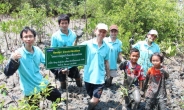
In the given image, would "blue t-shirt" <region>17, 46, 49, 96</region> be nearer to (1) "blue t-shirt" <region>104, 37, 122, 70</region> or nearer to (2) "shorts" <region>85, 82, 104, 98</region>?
(2) "shorts" <region>85, 82, 104, 98</region>

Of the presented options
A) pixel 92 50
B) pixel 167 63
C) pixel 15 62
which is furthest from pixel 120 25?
pixel 15 62

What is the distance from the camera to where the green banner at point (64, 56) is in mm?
3420

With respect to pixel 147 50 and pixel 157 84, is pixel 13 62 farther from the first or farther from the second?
pixel 147 50

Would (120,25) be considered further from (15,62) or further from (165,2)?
(15,62)

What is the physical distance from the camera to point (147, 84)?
450cm

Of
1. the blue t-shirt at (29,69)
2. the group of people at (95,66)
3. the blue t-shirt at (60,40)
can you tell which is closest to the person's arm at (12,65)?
the group of people at (95,66)

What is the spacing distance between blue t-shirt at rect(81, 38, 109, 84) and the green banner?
51 centimetres

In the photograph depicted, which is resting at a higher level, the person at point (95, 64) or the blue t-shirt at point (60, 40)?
the blue t-shirt at point (60, 40)

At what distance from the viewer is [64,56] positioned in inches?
139

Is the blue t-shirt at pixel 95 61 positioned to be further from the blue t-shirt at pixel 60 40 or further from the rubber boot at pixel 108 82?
the rubber boot at pixel 108 82

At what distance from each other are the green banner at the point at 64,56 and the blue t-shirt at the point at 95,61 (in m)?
0.51

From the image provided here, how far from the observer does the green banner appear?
11.2ft

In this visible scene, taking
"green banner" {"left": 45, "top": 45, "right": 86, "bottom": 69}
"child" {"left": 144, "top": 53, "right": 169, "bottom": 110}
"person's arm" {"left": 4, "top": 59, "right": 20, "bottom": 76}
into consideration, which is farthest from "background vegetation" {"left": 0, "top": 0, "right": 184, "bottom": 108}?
"person's arm" {"left": 4, "top": 59, "right": 20, "bottom": 76}

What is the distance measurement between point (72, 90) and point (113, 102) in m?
0.91
